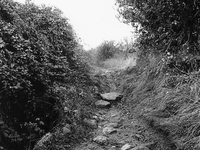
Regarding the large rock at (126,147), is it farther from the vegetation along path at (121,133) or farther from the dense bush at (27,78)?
the dense bush at (27,78)

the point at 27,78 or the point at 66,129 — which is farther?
the point at 27,78

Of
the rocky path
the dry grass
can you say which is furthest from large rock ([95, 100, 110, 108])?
the dry grass

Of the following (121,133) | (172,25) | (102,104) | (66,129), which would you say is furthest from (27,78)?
(172,25)

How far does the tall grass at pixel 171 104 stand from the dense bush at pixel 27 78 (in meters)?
1.50

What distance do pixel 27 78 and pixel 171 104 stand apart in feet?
8.06

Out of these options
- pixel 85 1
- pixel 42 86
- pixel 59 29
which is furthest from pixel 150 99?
pixel 85 1

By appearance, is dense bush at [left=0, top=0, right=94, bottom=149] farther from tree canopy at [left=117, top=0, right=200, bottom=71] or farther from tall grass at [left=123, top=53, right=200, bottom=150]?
tree canopy at [left=117, top=0, right=200, bottom=71]

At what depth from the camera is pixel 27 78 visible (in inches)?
149

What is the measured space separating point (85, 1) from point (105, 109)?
28.5 ft

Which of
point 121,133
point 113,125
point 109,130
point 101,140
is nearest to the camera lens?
point 101,140

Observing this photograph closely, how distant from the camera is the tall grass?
94.3 inches

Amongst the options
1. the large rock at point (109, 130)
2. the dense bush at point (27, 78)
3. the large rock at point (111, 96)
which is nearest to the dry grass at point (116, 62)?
the large rock at point (111, 96)

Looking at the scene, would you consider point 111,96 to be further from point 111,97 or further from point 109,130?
point 109,130

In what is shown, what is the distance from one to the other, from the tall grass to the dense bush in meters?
1.50
